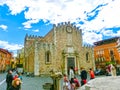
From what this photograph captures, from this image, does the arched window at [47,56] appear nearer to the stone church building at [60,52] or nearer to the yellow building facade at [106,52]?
the stone church building at [60,52]

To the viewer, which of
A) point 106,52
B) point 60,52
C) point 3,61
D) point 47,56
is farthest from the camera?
point 3,61

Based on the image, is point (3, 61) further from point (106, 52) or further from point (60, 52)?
point (60, 52)

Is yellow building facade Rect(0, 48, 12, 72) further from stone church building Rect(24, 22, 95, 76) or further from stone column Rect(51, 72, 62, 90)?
stone column Rect(51, 72, 62, 90)

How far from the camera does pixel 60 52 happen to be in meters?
39.1

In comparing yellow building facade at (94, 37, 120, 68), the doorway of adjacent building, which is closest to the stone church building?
the doorway of adjacent building

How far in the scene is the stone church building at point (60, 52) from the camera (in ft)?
119

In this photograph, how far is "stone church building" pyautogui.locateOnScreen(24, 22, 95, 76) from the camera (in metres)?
36.2

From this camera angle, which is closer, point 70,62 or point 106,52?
point 70,62

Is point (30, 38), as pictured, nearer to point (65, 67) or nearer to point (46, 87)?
point (65, 67)

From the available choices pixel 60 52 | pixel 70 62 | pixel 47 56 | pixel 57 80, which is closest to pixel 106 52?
pixel 70 62

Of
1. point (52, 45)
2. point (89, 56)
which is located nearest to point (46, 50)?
point (52, 45)

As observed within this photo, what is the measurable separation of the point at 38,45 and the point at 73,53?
757 centimetres

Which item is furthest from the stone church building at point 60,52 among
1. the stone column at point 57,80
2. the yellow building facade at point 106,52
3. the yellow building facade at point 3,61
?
the yellow building facade at point 3,61

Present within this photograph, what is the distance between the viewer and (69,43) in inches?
1577
